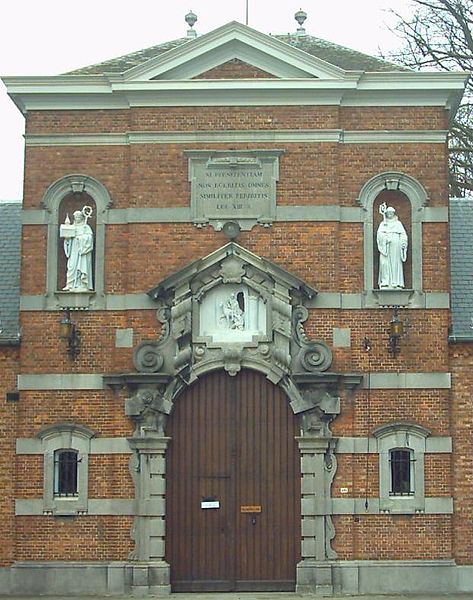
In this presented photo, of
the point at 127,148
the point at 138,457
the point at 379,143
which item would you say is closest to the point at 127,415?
the point at 138,457

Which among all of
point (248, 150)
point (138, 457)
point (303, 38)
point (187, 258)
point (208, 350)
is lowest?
point (138, 457)

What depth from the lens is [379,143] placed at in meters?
22.7

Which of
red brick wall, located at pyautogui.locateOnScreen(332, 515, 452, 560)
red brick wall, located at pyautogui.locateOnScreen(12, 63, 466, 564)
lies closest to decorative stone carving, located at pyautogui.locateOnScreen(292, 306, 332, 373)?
red brick wall, located at pyautogui.locateOnScreen(12, 63, 466, 564)

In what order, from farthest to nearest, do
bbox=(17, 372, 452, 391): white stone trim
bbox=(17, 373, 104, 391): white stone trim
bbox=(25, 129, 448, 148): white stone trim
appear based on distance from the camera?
1. bbox=(25, 129, 448, 148): white stone trim
2. bbox=(17, 373, 104, 391): white stone trim
3. bbox=(17, 372, 452, 391): white stone trim

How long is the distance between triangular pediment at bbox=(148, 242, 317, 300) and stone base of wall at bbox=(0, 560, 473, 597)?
439cm

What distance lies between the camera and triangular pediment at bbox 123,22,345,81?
22.5 metres

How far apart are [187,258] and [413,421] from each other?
4574 millimetres

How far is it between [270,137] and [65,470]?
6480 mm

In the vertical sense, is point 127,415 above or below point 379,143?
below

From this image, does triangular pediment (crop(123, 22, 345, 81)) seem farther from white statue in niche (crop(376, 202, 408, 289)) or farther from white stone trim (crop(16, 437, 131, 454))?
white stone trim (crop(16, 437, 131, 454))

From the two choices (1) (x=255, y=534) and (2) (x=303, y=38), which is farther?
(2) (x=303, y=38)

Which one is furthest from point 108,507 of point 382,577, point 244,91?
point 244,91

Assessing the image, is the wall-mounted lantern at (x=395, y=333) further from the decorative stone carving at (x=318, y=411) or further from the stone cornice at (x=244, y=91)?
the stone cornice at (x=244, y=91)

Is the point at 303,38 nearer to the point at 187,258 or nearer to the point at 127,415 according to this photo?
the point at 187,258
